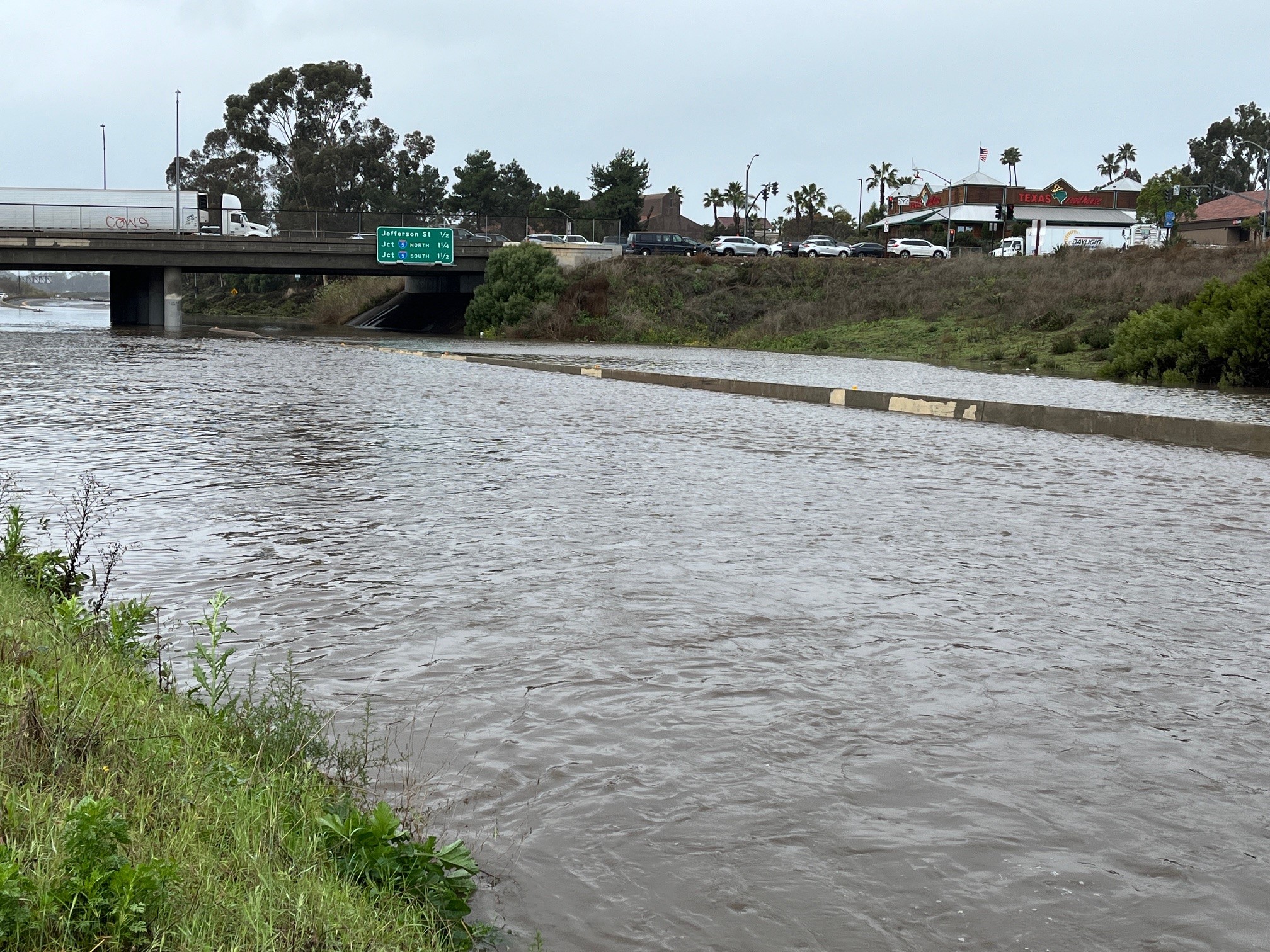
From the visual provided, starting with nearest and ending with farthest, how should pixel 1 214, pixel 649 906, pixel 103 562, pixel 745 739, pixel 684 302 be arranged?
pixel 649 906 → pixel 745 739 → pixel 103 562 → pixel 1 214 → pixel 684 302

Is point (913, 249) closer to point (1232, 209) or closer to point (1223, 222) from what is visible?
point (1223, 222)

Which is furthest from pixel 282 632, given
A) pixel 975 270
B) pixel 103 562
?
pixel 975 270

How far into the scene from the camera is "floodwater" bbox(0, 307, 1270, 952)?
407 cm

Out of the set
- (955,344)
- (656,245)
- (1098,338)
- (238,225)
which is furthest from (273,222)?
(1098,338)

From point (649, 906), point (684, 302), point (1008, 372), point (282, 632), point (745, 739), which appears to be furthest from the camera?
point (684, 302)

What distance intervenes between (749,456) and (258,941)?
1261cm

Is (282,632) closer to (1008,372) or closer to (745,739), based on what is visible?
(745,739)

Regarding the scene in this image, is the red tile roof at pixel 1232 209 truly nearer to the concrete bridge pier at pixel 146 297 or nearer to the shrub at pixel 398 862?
the concrete bridge pier at pixel 146 297

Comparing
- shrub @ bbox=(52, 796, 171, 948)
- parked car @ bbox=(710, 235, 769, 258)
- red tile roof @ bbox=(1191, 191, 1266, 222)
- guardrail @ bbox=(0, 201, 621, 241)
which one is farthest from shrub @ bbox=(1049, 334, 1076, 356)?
red tile roof @ bbox=(1191, 191, 1266, 222)

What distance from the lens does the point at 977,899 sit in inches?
158

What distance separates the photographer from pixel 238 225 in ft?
226

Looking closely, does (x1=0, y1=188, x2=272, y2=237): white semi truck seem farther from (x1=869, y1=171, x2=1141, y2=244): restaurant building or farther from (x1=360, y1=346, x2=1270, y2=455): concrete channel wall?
(x1=869, y1=171, x2=1141, y2=244): restaurant building

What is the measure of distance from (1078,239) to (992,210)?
1973cm

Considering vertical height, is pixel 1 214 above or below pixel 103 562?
above
